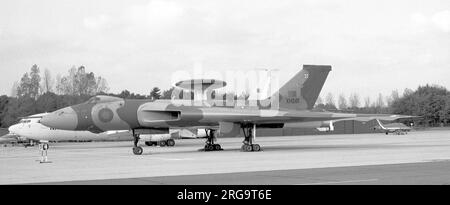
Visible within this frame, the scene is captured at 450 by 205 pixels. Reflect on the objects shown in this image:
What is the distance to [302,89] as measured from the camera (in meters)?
29.8

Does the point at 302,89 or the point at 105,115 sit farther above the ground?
the point at 302,89

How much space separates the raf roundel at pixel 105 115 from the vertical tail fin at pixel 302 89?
26.7ft

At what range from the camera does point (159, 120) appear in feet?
89.6

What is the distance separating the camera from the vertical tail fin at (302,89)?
2977cm

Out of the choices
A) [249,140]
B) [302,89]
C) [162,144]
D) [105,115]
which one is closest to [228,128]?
[249,140]

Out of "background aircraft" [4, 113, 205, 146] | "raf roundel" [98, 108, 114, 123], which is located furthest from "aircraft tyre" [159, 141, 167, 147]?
"raf roundel" [98, 108, 114, 123]

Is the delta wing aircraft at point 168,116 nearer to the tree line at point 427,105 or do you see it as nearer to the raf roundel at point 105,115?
the raf roundel at point 105,115

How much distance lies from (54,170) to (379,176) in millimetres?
9107

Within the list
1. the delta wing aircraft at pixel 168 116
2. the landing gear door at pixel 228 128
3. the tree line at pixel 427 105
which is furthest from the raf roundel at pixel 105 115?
the tree line at pixel 427 105

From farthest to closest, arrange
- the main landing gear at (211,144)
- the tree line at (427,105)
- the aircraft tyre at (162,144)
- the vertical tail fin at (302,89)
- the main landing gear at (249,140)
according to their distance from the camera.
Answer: the tree line at (427,105) → the aircraft tyre at (162,144) → the main landing gear at (211,144) → the vertical tail fin at (302,89) → the main landing gear at (249,140)

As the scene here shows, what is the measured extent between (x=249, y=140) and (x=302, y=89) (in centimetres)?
392

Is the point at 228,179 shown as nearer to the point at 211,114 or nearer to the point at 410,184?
the point at 410,184

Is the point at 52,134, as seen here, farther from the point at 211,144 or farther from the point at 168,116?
the point at 168,116

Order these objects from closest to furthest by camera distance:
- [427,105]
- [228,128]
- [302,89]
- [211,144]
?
1. [228,128]
2. [302,89]
3. [211,144]
4. [427,105]
